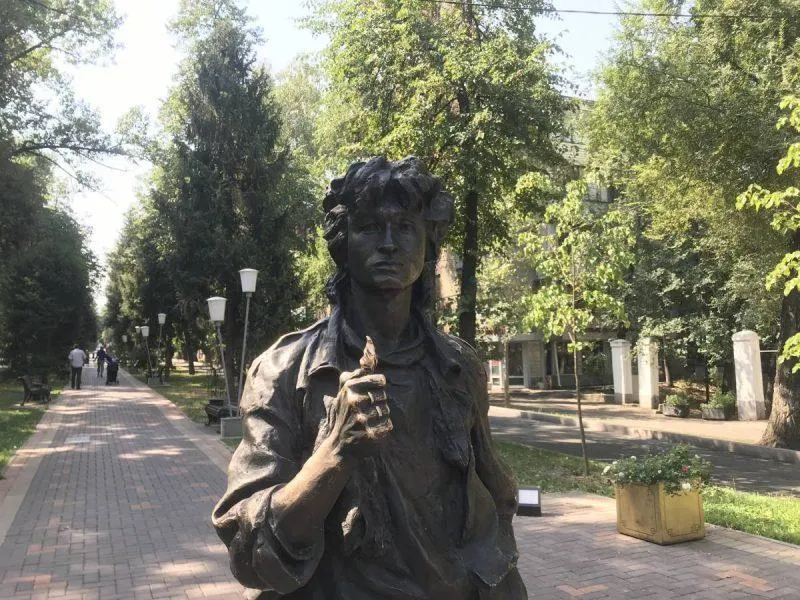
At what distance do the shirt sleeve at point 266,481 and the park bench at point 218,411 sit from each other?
15.3 metres

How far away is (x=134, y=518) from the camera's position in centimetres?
831

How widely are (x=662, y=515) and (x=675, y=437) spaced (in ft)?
32.3

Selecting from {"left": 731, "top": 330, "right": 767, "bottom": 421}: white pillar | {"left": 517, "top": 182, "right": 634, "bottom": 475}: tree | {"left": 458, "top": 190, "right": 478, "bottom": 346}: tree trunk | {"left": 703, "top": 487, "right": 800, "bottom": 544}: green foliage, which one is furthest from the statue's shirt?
{"left": 731, "top": 330, "right": 767, "bottom": 421}: white pillar

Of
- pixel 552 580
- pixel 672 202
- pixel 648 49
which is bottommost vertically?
pixel 552 580

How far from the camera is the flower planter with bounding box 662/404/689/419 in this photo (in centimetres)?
2119

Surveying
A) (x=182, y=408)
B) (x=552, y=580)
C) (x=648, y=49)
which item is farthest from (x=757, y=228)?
(x=182, y=408)

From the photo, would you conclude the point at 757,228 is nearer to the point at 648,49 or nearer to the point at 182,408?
the point at 648,49

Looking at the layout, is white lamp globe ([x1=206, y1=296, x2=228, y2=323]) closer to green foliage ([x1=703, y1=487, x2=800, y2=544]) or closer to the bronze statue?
green foliage ([x1=703, y1=487, x2=800, y2=544])

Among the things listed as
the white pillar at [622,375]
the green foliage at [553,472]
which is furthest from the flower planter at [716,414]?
the green foliage at [553,472]

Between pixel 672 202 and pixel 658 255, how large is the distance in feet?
29.6

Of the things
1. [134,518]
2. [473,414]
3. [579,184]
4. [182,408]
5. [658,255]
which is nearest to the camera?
[473,414]

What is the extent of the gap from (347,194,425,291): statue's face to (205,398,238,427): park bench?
1533 cm

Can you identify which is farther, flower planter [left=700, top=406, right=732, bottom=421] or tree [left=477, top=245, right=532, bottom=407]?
tree [left=477, top=245, right=532, bottom=407]

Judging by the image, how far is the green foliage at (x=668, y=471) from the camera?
6930 millimetres
